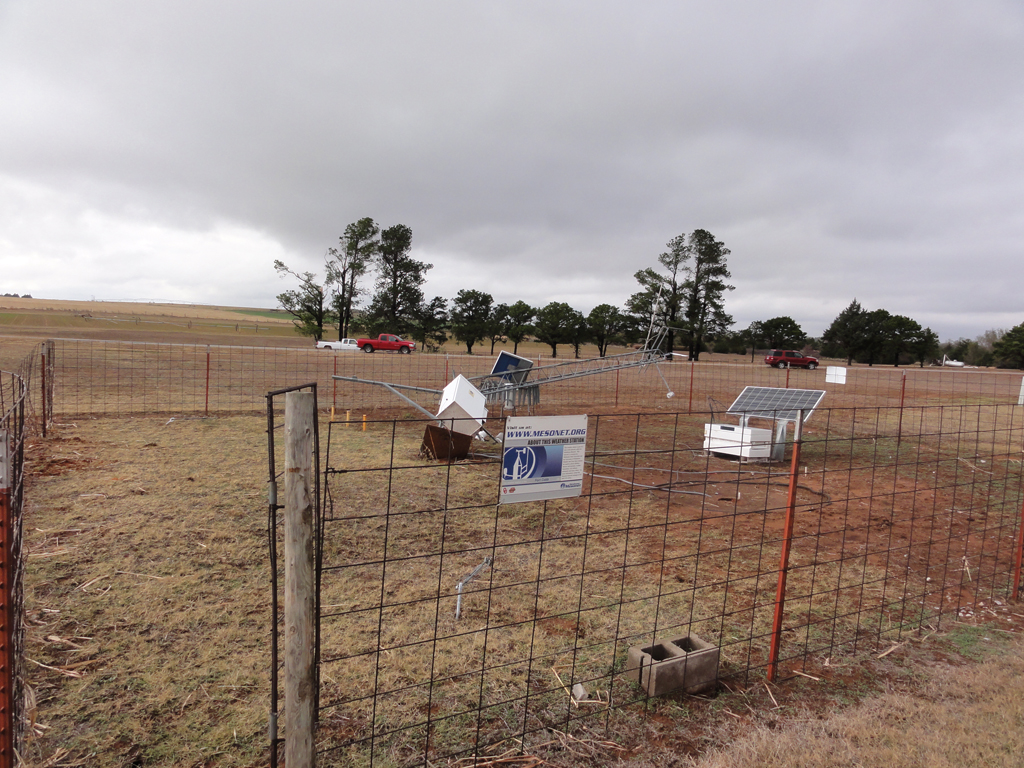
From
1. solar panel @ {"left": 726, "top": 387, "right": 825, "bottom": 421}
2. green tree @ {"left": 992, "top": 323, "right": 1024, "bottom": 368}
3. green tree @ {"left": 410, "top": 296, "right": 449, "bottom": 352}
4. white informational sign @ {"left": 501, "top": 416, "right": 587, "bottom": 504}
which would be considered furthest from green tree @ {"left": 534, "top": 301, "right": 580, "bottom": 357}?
white informational sign @ {"left": 501, "top": 416, "right": 587, "bottom": 504}

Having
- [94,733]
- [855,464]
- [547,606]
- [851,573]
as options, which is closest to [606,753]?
[547,606]

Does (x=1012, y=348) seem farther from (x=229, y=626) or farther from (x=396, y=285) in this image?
(x=229, y=626)

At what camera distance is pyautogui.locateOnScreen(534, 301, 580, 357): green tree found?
215 ft

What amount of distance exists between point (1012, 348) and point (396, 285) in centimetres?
6278

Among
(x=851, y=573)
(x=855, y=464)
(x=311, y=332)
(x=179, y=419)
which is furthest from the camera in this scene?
(x=311, y=332)

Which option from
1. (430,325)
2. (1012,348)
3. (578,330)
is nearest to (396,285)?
(430,325)

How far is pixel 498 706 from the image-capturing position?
347cm

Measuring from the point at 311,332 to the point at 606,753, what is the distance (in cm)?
5181

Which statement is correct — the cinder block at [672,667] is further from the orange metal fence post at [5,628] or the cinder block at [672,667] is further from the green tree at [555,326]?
the green tree at [555,326]

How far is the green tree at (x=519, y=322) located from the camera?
65.6 metres

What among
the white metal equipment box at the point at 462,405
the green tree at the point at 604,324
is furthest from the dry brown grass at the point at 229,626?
the green tree at the point at 604,324

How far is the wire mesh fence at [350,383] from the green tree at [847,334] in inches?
1113

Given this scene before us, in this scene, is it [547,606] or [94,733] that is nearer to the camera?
[94,733]

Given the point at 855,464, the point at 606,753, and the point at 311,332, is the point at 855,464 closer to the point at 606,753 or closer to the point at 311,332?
the point at 606,753
